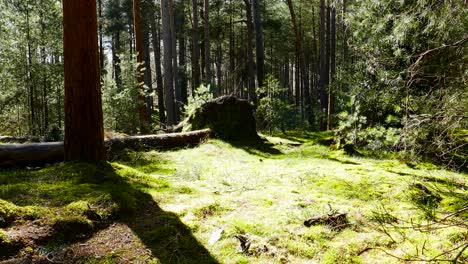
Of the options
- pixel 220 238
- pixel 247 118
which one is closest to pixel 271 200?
pixel 220 238

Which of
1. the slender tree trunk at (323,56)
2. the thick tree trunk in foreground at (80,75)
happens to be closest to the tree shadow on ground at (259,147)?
the thick tree trunk in foreground at (80,75)

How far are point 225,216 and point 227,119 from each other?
7171 millimetres

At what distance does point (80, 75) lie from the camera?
5.36 meters

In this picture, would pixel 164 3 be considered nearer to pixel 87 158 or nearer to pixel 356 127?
pixel 356 127

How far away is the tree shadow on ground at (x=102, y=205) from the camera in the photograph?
3.42 m

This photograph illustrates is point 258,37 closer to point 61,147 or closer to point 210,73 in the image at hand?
point 210,73

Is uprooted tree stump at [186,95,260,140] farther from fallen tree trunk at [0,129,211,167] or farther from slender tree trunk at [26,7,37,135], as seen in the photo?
slender tree trunk at [26,7,37,135]

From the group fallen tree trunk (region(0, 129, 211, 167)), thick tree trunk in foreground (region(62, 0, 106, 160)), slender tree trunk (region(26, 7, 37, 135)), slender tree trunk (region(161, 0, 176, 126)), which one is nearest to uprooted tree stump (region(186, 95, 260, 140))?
fallen tree trunk (region(0, 129, 211, 167))

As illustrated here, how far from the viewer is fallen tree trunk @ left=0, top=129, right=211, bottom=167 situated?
6.45 meters

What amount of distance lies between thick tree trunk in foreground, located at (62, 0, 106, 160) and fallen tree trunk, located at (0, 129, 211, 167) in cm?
167

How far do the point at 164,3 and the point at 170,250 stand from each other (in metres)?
13.3

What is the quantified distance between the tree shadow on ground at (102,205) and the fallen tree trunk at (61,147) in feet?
2.86

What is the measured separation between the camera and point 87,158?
550cm

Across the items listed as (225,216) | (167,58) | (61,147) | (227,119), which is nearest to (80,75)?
(61,147)
